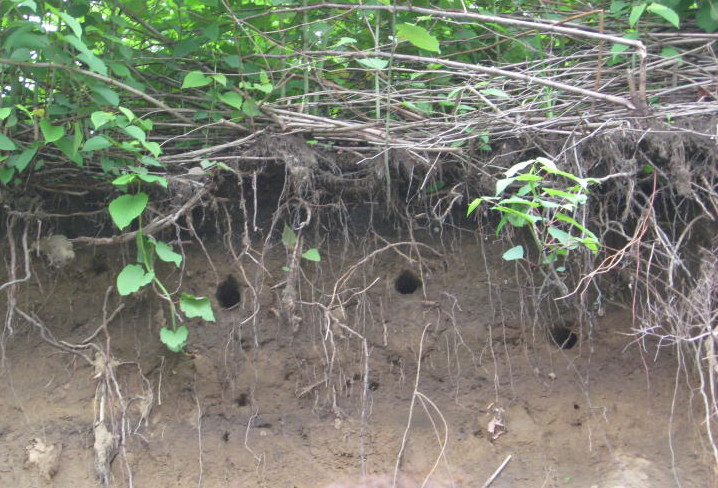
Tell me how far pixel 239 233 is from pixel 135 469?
3.38ft

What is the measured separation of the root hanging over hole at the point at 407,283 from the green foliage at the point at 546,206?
54cm

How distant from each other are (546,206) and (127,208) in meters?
1.46

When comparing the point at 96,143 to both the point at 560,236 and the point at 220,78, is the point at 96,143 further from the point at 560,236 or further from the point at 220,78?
the point at 560,236

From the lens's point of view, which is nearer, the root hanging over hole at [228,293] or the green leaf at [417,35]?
the green leaf at [417,35]

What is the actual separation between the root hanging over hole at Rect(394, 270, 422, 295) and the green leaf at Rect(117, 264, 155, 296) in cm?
107

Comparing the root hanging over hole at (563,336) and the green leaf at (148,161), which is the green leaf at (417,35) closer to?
the green leaf at (148,161)

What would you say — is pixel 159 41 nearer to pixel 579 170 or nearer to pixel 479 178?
pixel 479 178

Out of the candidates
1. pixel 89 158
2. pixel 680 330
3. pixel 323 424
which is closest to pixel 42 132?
pixel 89 158

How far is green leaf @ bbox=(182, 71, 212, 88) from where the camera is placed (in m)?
2.98

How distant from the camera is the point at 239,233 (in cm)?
342

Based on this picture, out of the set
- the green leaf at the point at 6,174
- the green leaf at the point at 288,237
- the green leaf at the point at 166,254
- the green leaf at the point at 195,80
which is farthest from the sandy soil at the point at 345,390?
the green leaf at the point at 195,80

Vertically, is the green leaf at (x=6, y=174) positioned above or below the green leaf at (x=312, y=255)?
above

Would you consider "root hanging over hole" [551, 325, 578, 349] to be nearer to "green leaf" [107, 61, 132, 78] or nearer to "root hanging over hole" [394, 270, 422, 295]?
"root hanging over hole" [394, 270, 422, 295]

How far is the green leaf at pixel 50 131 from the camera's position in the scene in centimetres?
284
